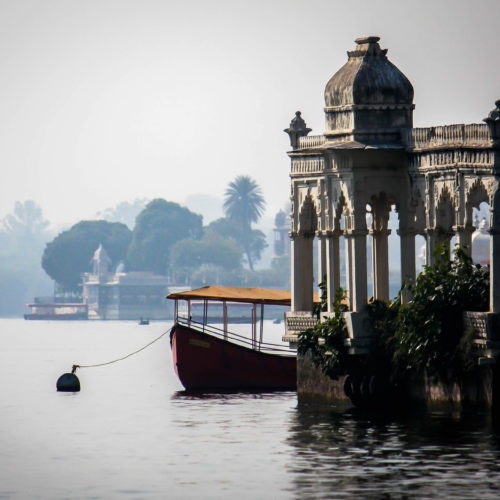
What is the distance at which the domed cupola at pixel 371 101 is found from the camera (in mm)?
48531

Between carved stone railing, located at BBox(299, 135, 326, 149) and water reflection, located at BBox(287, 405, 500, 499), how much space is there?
24.5ft

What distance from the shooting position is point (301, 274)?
173ft

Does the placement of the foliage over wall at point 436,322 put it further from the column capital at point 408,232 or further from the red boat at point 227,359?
the red boat at point 227,359

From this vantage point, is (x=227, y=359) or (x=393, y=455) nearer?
(x=393, y=455)

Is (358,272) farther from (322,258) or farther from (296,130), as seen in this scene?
(296,130)

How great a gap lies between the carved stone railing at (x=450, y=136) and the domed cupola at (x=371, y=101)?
2.68 ft

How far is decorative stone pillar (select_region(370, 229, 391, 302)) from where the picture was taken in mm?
51541

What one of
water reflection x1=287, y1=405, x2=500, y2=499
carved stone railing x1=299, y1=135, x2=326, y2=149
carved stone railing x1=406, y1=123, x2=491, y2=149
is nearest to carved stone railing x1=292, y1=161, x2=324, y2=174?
carved stone railing x1=299, y1=135, x2=326, y2=149

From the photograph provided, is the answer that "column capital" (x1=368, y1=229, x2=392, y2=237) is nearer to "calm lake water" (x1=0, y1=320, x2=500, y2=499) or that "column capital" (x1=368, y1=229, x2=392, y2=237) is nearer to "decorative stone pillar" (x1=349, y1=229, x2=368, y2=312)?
"decorative stone pillar" (x1=349, y1=229, x2=368, y2=312)

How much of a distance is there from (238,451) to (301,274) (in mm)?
11678

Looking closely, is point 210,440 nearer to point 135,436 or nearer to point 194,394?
point 135,436

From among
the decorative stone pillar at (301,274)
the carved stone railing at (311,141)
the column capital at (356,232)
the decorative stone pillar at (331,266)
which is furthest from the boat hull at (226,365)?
the column capital at (356,232)

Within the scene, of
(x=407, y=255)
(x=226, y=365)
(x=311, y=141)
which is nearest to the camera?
(x=407, y=255)

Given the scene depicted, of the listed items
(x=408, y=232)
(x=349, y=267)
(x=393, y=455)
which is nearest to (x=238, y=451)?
(x=393, y=455)
